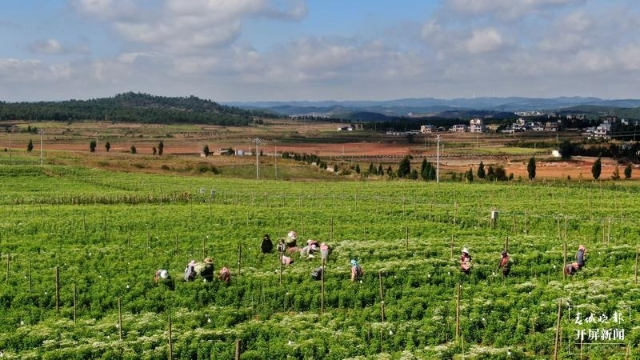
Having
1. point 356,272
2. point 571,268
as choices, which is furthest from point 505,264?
point 356,272

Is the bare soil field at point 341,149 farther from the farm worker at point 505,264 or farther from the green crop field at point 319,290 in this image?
the farm worker at point 505,264

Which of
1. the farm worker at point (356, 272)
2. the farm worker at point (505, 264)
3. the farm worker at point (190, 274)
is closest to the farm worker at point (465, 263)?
the farm worker at point (505, 264)

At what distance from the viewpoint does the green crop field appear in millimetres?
15984

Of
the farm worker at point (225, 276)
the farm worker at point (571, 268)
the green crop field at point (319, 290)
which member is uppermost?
the farm worker at point (571, 268)

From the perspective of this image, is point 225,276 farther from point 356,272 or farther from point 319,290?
point 356,272

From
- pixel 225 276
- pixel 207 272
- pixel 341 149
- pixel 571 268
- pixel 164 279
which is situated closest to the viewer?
pixel 164 279

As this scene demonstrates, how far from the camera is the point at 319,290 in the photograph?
20844 mm

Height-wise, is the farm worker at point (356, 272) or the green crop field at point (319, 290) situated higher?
the farm worker at point (356, 272)

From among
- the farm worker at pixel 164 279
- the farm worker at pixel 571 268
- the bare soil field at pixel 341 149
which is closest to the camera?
the farm worker at pixel 164 279

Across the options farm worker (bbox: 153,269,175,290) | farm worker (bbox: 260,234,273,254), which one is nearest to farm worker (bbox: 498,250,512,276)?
farm worker (bbox: 260,234,273,254)

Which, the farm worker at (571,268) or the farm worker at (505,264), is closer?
the farm worker at (571,268)

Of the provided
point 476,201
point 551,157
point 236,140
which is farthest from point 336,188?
point 236,140

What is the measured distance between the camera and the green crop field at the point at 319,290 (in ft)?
52.4

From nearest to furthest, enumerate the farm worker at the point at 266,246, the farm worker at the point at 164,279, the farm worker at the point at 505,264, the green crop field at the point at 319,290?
the green crop field at the point at 319,290
the farm worker at the point at 164,279
the farm worker at the point at 505,264
the farm worker at the point at 266,246
